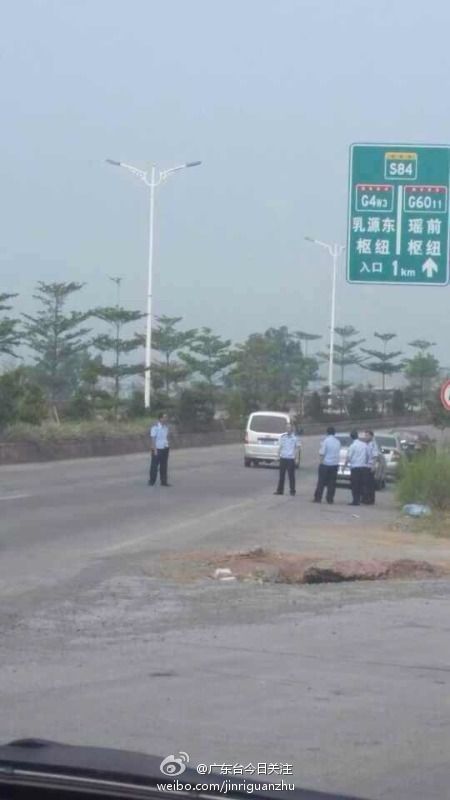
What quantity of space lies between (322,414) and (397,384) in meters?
32.4

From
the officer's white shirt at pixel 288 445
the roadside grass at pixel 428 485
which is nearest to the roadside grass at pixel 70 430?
the officer's white shirt at pixel 288 445

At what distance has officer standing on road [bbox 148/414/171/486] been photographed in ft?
108

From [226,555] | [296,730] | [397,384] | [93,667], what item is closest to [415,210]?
[226,555]

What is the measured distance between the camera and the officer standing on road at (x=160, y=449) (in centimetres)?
3294

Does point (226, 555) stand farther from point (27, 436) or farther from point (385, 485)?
point (27, 436)

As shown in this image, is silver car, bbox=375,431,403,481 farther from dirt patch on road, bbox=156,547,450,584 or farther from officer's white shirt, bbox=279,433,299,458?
dirt patch on road, bbox=156,547,450,584

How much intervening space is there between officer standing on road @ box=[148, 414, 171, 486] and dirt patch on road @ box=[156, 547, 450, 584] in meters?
14.1

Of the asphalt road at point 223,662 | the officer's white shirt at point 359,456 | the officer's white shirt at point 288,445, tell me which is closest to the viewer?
the asphalt road at point 223,662

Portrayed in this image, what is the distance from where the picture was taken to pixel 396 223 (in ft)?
85.6

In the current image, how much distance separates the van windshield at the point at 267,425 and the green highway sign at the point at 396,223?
71.3 ft

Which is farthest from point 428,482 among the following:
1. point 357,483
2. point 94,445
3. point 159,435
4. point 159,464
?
point 94,445

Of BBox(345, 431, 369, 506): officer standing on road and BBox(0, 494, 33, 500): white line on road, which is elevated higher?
BBox(345, 431, 369, 506): officer standing on road

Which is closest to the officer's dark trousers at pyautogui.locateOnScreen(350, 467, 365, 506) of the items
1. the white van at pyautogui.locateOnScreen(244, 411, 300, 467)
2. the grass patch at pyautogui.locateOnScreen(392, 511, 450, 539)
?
the grass patch at pyautogui.locateOnScreen(392, 511, 450, 539)

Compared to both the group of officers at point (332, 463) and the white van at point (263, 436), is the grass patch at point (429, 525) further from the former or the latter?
the white van at point (263, 436)
